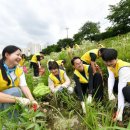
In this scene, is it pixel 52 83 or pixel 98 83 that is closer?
pixel 98 83

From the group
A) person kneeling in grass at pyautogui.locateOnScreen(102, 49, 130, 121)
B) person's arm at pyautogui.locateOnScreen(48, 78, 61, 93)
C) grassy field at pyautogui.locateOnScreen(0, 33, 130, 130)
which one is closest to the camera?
grassy field at pyautogui.locateOnScreen(0, 33, 130, 130)

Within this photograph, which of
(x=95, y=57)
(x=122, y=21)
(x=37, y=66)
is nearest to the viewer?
(x=95, y=57)

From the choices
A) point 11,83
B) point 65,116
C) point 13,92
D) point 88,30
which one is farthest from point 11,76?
point 88,30

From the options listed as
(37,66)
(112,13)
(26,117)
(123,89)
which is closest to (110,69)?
(123,89)

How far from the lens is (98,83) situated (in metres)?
4.21

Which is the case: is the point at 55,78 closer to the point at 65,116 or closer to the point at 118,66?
the point at 65,116

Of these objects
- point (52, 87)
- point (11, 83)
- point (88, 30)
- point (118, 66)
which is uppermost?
point (88, 30)

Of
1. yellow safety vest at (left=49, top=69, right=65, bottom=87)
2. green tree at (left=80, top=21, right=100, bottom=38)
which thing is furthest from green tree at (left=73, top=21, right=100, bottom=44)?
yellow safety vest at (left=49, top=69, right=65, bottom=87)

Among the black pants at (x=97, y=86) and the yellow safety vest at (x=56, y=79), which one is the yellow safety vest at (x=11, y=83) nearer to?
the black pants at (x=97, y=86)

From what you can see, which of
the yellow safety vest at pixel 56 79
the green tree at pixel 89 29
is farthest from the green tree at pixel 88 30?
the yellow safety vest at pixel 56 79

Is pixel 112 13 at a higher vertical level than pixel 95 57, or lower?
higher

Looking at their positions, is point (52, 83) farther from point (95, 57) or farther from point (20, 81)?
point (20, 81)

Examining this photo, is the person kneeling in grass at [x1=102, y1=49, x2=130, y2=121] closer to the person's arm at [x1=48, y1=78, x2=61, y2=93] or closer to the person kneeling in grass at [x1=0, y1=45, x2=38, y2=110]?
the person kneeling in grass at [x1=0, y1=45, x2=38, y2=110]

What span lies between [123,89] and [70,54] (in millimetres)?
4100
